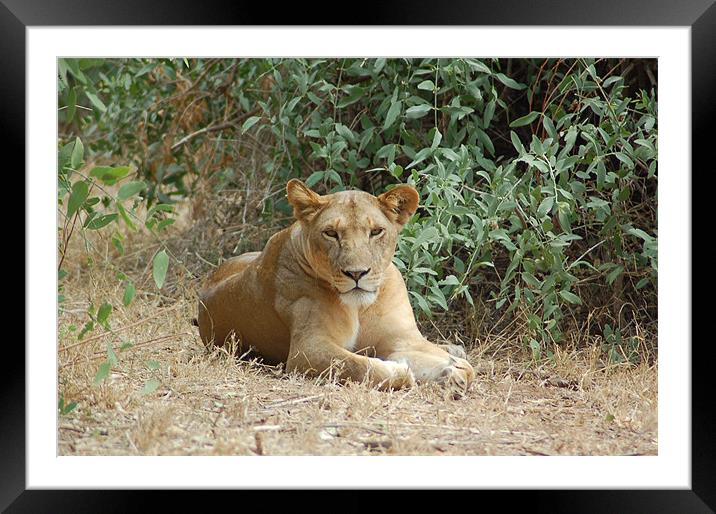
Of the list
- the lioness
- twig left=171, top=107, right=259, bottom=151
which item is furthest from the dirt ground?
twig left=171, top=107, right=259, bottom=151

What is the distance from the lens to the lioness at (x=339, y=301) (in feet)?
14.9

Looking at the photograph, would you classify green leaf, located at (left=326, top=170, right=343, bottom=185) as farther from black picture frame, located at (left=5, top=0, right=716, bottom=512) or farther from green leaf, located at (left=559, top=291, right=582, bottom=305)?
Result: black picture frame, located at (left=5, top=0, right=716, bottom=512)

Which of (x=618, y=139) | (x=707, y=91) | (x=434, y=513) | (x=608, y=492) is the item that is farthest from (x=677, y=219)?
(x=618, y=139)

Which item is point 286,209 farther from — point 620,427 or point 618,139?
point 620,427

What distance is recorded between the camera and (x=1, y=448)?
10.7 feet

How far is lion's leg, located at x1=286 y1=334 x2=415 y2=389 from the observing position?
4465 mm

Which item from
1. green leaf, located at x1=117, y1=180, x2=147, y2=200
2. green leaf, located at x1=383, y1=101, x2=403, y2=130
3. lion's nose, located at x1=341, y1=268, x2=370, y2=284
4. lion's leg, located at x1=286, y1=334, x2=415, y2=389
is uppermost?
green leaf, located at x1=383, y1=101, x2=403, y2=130

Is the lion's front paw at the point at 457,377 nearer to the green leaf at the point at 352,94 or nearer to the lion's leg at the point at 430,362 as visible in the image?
the lion's leg at the point at 430,362

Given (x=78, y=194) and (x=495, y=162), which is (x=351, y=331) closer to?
(x=78, y=194)

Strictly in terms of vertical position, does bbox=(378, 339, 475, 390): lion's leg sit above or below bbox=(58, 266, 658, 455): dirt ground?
above

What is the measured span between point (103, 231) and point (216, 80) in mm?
1282

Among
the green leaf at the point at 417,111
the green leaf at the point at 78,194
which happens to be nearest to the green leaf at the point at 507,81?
the green leaf at the point at 417,111

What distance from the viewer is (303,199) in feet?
15.4

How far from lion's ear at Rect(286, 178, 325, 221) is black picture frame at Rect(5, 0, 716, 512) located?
58.0 inches
